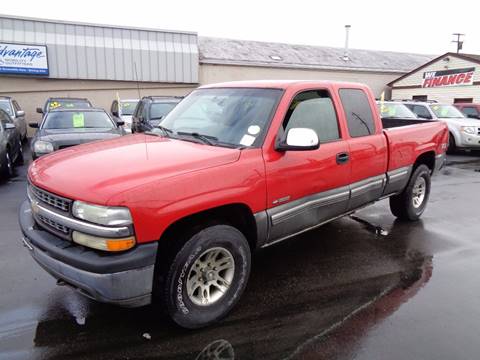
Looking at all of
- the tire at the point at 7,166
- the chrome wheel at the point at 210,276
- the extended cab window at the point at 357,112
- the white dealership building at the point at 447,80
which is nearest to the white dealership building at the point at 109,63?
the white dealership building at the point at 447,80

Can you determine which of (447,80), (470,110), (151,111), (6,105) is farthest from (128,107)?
(447,80)

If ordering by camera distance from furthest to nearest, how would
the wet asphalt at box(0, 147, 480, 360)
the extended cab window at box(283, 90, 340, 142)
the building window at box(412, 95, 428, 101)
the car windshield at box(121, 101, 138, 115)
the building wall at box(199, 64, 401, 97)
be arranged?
the building window at box(412, 95, 428, 101) < the building wall at box(199, 64, 401, 97) < the car windshield at box(121, 101, 138, 115) < the extended cab window at box(283, 90, 340, 142) < the wet asphalt at box(0, 147, 480, 360)

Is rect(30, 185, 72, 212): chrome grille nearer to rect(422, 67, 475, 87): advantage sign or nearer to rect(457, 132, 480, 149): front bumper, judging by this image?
rect(457, 132, 480, 149): front bumper

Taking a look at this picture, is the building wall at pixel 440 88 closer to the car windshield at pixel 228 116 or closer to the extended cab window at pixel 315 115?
A: the extended cab window at pixel 315 115

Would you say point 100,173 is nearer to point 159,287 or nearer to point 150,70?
point 159,287

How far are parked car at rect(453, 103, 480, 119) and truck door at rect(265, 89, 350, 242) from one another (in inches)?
492

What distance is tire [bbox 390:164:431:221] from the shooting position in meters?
5.55

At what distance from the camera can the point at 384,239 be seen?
509 centimetres

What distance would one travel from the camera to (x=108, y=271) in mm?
2490

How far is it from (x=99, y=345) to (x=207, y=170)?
1514 mm

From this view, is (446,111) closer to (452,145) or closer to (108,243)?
(452,145)

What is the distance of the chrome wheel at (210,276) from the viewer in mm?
3004

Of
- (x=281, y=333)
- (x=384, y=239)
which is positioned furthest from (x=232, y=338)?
(x=384, y=239)

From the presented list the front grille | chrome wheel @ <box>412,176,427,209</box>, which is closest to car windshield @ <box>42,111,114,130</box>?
the front grille
